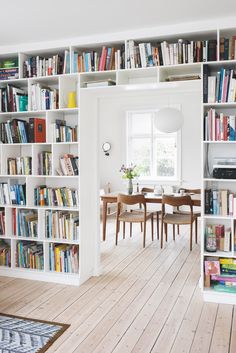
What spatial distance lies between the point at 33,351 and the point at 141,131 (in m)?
6.13

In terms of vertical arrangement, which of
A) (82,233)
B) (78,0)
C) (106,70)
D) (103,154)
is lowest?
(82,233)

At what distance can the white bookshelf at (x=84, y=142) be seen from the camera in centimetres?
374

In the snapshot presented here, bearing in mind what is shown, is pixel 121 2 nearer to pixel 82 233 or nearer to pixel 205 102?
pixel 205 102

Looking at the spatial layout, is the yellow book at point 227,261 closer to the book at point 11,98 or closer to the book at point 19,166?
the book at point 19,166

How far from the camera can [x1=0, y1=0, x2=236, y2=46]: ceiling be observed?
10.2 ft

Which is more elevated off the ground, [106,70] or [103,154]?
[106,70]

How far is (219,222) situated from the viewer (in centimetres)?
385

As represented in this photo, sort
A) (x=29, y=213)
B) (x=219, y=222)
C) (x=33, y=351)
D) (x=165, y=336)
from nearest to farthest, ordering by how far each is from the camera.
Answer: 1. (x=33, y=351)
2. (x=165, y=336)
3. (x=219, y=222)
4. (x=29, y=213)

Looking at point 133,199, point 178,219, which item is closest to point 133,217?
point 133,199

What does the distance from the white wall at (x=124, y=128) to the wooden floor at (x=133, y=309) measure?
318 cm

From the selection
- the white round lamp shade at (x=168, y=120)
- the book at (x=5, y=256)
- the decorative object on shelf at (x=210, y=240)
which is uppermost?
the white round lamp shade at (x=168, y=120)

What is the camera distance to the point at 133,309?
3438 millimetres

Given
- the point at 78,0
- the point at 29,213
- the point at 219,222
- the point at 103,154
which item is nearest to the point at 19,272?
the point at 29,213

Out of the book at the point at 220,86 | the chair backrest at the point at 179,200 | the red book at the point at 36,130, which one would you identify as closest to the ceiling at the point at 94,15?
the book at the point at 220,86
